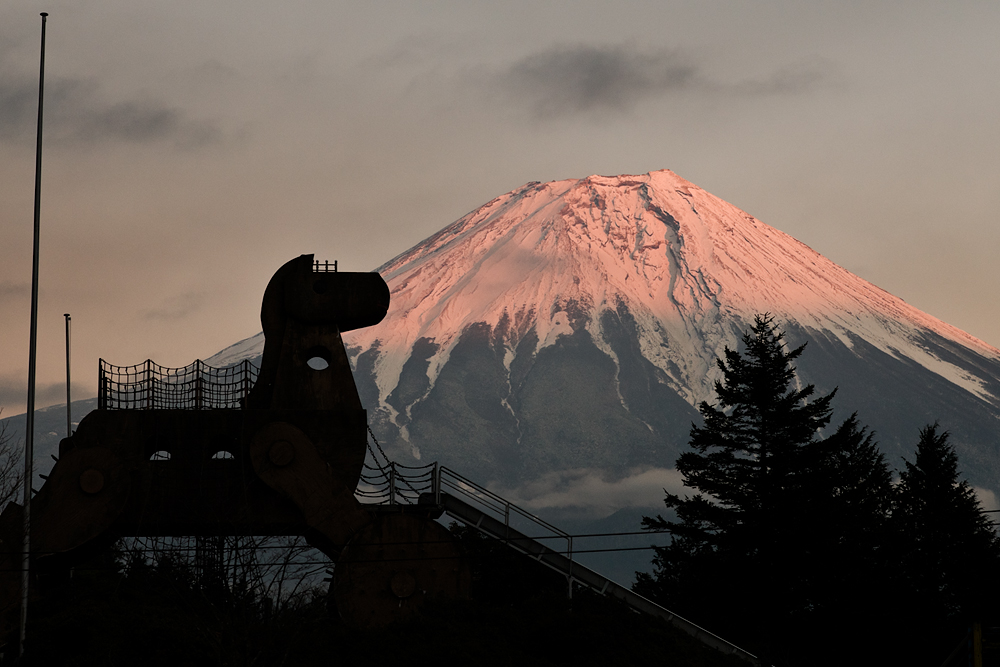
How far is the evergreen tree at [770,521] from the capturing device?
40.8 m

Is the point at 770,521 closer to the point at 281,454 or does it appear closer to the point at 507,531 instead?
the point at 507,531

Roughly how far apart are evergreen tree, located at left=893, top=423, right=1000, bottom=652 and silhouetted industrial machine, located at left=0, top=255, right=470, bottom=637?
19211 mm

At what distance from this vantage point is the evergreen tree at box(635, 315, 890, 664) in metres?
40.8

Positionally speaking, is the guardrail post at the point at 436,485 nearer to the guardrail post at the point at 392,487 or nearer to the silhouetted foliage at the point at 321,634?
the guardrail post at the point at 392,487

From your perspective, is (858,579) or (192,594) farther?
(858,579)

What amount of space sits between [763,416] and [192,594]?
20.3 meters

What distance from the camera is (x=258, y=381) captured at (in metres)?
33.6

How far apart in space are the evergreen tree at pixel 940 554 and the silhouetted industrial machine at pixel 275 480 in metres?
19.2

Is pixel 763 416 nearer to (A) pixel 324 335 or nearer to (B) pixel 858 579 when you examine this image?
(B) pixel 858 579

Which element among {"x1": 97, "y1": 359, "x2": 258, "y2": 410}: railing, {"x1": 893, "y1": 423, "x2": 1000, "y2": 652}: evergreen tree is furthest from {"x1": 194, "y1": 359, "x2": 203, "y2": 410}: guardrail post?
{"x1": 893, "y1": 423, "x2": 1000, "y2": 652}: evergreen tree

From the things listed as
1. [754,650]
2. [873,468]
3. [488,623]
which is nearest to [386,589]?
[488,623]

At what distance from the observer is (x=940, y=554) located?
49.8m

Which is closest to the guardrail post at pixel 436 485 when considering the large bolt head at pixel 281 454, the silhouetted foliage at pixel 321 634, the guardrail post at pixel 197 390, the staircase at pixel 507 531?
the staircase at pixel 507 531

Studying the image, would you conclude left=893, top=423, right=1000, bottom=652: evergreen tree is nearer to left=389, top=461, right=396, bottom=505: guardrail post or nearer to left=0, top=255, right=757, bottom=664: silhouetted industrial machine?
left=0, top=255, right=757, bottom=664: silhouetted industrial machine
